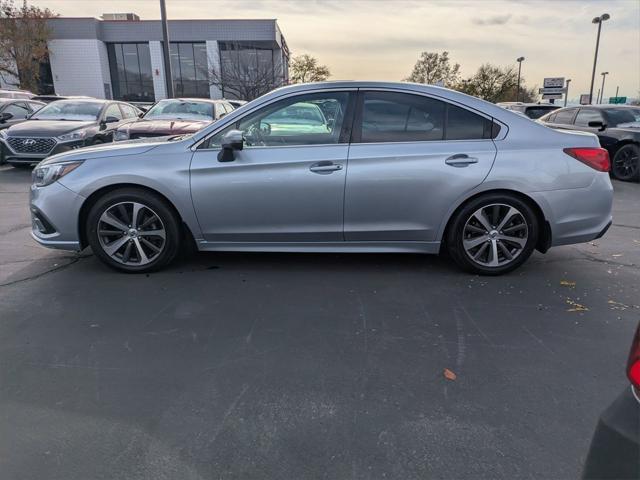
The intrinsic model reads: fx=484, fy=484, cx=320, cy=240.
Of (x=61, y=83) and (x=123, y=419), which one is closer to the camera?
(x=123, y=419)

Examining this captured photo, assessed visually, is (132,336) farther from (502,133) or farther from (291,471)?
(502,133)

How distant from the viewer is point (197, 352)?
3.11 m

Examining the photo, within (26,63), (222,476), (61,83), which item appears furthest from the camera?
(61,83)

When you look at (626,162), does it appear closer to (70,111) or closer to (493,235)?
(493,235)

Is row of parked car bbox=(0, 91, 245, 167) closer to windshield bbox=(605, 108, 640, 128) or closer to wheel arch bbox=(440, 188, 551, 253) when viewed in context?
wheel arch bbox=(440, 188, 551, 253)

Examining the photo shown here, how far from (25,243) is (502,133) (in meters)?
5.19

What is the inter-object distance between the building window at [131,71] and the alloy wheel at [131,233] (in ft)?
151

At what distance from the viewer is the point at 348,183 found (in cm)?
417

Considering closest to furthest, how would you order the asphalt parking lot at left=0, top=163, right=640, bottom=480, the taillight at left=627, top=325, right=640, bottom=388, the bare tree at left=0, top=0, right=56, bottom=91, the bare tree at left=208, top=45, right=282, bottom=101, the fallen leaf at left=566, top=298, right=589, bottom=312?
the taillight at left=627, top=325, right=640, bottom=388, the asphalt parking lot at left=0, top=163, right=640, bottom=480, the fallen leaf at left=566, top=298, right=589, bottom=312, the bare tree at left=208, top=45, right=282, bottom=101, the bare tree at left=0, top=0, right=56, bottom=91

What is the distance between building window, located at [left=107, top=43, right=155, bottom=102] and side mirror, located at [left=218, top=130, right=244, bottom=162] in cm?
4645

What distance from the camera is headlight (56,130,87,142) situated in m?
10.5

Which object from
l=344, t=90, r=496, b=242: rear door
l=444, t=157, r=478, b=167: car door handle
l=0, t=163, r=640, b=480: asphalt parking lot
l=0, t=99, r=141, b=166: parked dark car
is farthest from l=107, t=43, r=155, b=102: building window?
l=444, t=157, r=478, b=167: car door handle

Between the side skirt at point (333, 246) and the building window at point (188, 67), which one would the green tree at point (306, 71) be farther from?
the side skirt at point (333, 246)

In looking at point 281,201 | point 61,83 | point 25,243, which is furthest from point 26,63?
point 281,201
